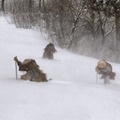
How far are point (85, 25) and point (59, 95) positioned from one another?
1467cm

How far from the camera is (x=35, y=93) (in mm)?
8680

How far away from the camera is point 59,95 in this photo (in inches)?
341

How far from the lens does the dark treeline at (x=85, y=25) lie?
22.1m

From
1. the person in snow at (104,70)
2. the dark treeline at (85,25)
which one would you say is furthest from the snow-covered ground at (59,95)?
the dark treeline at (85,25)

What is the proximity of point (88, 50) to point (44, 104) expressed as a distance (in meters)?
15.2

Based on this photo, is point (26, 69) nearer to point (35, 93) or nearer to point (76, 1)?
point (35, 93)

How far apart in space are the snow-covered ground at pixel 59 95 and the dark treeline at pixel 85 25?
23.4 ft

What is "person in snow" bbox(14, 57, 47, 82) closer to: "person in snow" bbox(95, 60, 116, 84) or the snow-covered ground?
the snow-covered ground

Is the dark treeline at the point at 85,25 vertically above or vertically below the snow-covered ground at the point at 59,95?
above

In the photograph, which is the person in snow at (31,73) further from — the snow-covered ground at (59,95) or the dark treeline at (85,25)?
the dark treeline at (85,25)

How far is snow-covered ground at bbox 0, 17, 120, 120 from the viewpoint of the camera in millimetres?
7016

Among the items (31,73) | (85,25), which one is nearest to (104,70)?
(31,73)

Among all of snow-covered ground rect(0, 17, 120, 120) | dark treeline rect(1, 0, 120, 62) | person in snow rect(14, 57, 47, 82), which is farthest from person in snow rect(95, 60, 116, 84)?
dark treeline rect(1, 0, 120, 62)

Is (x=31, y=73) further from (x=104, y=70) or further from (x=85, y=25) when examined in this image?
(x=85, y=25)
